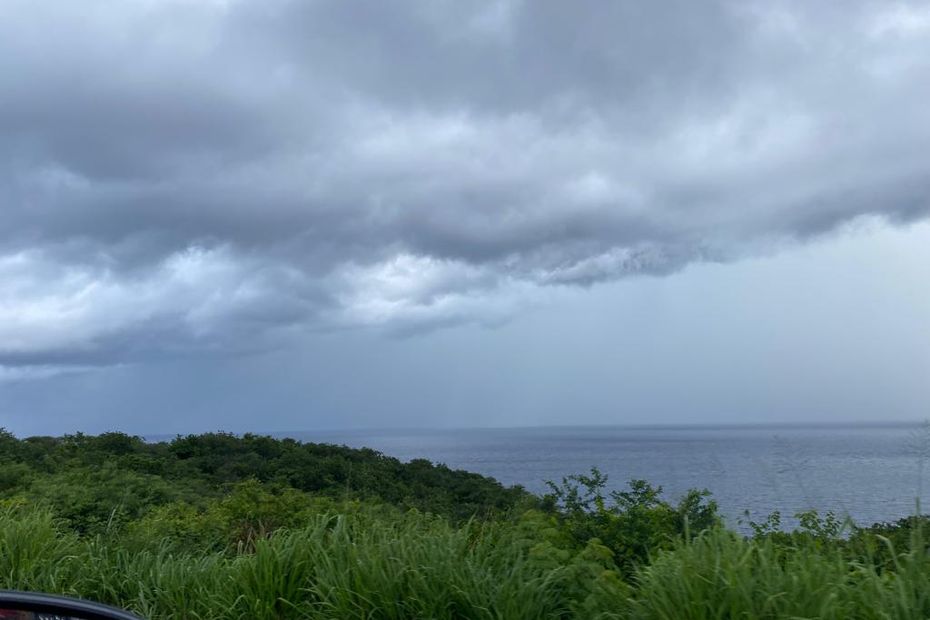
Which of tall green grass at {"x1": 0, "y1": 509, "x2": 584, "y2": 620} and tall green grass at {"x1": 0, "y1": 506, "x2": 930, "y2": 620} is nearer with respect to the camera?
tall green grass at {"x1": 0, "y1": 506, "x2": 930, "y2": 620}

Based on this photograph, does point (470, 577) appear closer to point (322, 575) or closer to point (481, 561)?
point (481, 561)

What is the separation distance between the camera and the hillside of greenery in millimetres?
4539

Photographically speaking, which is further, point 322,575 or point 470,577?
point 322,575

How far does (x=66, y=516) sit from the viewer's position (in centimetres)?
1008

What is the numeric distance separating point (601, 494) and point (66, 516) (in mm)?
6254

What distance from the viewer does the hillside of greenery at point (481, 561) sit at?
454cm

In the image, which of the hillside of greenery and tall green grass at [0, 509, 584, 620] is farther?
tall green grass at [0, 509, 584, 620]

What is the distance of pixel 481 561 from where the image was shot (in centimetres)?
575

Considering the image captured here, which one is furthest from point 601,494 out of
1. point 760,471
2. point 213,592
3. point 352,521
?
point 213,592

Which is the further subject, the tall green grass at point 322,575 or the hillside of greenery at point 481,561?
the tall green grass at point 322,575

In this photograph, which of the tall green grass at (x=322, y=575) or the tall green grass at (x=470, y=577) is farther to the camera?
the tall green grass at (x=322, y=575)

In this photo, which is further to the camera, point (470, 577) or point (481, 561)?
point (481, 561)

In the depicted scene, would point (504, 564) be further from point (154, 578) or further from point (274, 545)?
point (154, 578)

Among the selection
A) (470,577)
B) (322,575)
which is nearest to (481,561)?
(470,577)
